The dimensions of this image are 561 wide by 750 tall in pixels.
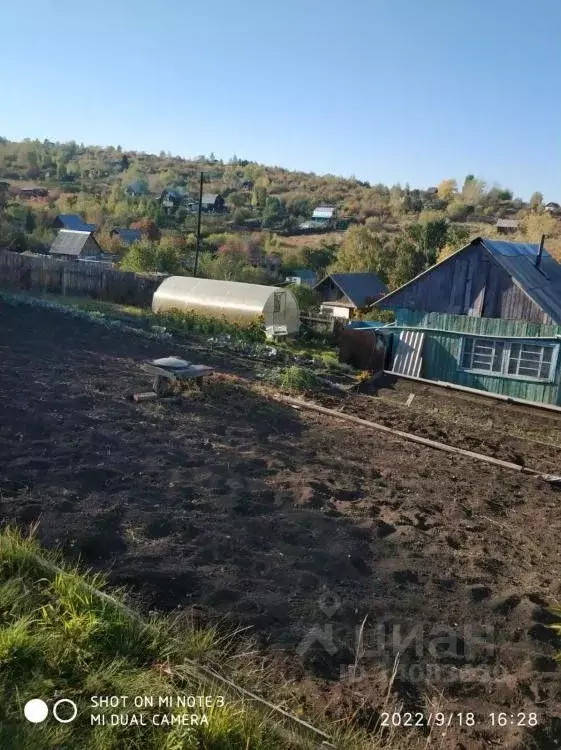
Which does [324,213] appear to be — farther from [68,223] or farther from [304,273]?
[68,223]

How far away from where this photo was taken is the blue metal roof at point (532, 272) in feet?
43.1

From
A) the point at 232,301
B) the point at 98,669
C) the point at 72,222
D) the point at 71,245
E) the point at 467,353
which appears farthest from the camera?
the point at 72,222

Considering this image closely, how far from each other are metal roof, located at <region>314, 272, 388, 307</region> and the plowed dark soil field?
1746cm

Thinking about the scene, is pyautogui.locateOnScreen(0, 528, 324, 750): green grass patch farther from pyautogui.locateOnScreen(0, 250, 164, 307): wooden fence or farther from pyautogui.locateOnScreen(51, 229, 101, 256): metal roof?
pyautogui.locateOnScreen(51, 229, 101, 256): metal roof

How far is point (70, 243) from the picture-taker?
3450 centimetres

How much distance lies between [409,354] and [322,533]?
9.76 metres

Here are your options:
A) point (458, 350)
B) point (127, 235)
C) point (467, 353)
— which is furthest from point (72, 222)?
point (467, 353)

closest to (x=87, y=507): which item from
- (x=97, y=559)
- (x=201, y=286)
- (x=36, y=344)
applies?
(x=97, y=559)

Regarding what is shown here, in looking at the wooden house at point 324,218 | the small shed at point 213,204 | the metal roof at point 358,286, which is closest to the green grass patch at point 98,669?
the metal roof at point 358,286

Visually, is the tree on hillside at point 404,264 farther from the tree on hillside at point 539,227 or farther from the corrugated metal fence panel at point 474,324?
the corrugated metal fence panel at point 474,324

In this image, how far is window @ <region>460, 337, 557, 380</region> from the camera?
12922 millimetres

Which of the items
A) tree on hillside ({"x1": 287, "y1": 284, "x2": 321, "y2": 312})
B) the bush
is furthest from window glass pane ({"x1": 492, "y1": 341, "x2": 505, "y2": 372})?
tree on hillside ({"x1": 287, "y1": 284, "x2": 321, "y2": 312})

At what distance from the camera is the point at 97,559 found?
16.9 feet
